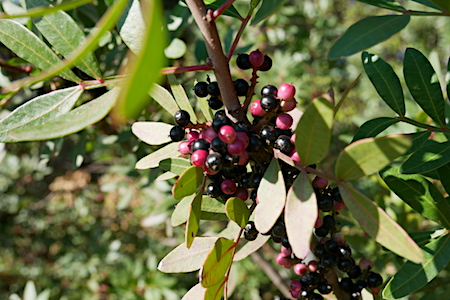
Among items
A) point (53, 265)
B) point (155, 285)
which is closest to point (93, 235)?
point (53, 265)

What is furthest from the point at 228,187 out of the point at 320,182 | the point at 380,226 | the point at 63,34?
the point at 63,34

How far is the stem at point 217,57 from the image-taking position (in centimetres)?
68

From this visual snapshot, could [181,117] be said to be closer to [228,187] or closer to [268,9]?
[228,187]

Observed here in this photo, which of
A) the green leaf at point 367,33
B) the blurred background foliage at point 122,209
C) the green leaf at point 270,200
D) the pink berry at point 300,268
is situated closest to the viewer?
the green leaf at point 270,200

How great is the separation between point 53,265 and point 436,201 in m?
2.94

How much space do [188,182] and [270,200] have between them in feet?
0.44

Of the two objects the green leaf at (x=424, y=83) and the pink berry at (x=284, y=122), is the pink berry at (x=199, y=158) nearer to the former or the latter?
the pink berry at (x=284, y=122)

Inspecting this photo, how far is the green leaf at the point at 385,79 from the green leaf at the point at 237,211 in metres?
0.36

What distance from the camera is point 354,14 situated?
13.9 feet

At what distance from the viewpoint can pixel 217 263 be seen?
68 centimetres

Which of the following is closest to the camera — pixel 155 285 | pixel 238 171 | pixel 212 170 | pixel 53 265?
pixel 212 170

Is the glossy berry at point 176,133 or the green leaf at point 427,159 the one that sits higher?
the green leaf at point 427,159

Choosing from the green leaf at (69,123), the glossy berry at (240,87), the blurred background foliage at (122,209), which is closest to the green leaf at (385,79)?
the glossy berry at (240,87)

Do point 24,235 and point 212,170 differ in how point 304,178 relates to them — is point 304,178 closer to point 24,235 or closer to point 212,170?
point 212,170
